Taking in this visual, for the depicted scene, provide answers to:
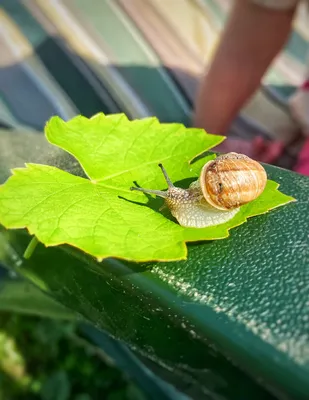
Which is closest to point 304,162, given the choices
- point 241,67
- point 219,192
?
point 241,67

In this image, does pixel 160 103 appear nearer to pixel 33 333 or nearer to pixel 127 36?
pixel 127 36

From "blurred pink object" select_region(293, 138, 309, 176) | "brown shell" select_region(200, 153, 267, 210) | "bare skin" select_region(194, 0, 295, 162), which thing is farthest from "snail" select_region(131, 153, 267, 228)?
"bare skin" select_region(194, 0, 295, 162)

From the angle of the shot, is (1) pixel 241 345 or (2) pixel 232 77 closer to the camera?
(1) pixel 241 345

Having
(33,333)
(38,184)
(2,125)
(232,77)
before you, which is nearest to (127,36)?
(232,77)

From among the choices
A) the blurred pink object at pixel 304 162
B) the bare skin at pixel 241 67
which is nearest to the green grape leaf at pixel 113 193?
the blurred pink object at pixel 304 162

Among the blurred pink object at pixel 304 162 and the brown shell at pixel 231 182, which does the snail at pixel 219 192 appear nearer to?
the brown shell at pixel 231 182

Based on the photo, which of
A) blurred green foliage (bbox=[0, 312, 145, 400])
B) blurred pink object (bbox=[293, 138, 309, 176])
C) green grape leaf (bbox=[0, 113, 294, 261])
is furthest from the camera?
blurred green foliage (bbox=[0, 312, 145, 400])

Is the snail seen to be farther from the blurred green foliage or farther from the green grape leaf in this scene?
the blurred green foliage

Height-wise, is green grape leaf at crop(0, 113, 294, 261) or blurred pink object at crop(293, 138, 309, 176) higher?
green grape leaf at crop(0, 113, 294, 261)
